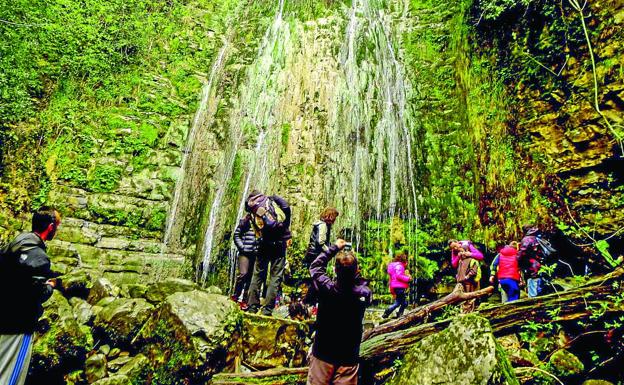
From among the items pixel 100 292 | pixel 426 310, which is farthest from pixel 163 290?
pixel 426 310

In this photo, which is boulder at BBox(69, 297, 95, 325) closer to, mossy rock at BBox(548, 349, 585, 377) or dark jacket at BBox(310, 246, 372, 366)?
dark jacket at BBox(310, 246, 372, 366)

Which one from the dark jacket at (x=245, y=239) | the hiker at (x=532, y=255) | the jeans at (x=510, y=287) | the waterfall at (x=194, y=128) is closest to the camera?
the dark jacket at (x=245, y=239)

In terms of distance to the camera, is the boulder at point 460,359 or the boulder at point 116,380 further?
the boulder at point 116,380

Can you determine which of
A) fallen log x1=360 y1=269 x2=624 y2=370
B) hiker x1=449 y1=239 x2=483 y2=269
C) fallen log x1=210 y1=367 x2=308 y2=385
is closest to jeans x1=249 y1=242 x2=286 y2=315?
fallen log x1=210 y1=367 x2=308 y2=385

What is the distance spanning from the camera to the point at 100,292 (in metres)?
5.65

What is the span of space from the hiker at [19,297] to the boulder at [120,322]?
1640 mm

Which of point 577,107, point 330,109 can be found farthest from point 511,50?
point 330,109

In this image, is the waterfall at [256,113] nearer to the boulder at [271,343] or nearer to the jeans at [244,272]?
the jeans at [244,272]

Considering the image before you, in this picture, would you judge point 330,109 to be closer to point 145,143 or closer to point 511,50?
point 511,50

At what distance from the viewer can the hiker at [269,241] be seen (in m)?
4.56

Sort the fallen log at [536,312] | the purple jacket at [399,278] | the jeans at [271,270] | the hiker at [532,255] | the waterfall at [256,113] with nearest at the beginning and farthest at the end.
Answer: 1. the fallen log at [536,312]
2. the jeans at [271,270]
3. the hiker at [532,255]
4. the purple jacket at [399,278]
5. the waterfall at [256,113]

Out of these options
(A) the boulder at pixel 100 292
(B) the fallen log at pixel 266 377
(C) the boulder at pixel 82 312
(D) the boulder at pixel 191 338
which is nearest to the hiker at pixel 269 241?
(D) the boulder at pixel 191 338

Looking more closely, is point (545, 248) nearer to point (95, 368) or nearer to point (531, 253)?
point (531, 253)

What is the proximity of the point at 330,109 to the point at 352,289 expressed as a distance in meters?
7.59
